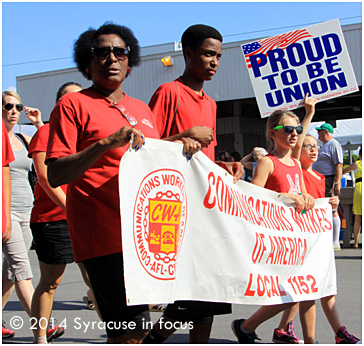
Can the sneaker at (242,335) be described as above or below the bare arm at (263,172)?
below

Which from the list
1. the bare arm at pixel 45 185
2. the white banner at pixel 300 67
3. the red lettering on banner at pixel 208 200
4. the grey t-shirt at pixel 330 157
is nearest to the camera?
the red lettering on banner at pixel 208 200

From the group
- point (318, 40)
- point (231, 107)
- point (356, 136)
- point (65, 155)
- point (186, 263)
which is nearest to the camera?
point (65, 155)

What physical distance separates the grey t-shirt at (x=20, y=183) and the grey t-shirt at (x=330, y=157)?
5927mm

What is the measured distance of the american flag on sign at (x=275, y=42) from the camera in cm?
620

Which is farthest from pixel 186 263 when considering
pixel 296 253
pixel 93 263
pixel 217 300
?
pixel 296 253

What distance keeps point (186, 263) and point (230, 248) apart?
42 cm

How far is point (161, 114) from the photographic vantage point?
358 cm

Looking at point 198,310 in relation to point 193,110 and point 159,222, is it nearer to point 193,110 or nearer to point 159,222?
point 159,222

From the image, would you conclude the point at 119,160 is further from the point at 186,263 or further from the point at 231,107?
the point at 231,107

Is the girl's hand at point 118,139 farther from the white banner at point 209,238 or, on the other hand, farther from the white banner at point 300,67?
the white banner at point 300,67

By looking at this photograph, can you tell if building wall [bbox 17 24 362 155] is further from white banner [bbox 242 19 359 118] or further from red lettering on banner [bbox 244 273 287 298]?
red lettering on banner [bbox 244 273 287 298]

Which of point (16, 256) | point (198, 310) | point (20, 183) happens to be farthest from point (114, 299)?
point (20, 183)

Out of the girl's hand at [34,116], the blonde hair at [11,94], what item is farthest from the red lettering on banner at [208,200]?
the girl's hand at [34,116]

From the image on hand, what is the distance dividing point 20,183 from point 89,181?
2488mm
